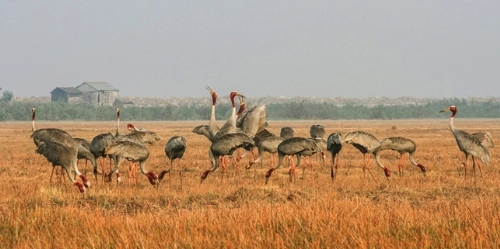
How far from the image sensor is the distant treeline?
113 meters

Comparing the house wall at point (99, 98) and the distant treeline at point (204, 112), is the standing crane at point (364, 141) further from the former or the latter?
the house wall at point (99, 98)

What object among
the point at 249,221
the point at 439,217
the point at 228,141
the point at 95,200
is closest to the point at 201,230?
the point at 249,221

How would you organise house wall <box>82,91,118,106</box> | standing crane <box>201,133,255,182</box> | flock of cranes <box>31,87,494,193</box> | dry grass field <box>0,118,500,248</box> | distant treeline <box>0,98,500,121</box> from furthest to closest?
1. house wall <box>82,91,118,106</box>
2. distant treeline <box>0,98,500,121</box>
3. standing crane <box>201,133,255,182</box>
4. flock of cranes <box>31,87,494,193</box>
5. dry grass field <box>0,118,500,248</box>

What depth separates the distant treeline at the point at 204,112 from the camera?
11275 cm

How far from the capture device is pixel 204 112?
12288 centimetres

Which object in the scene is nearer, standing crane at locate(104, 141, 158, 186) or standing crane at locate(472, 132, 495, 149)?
standing crane at locate(104, 141, 158, 186)

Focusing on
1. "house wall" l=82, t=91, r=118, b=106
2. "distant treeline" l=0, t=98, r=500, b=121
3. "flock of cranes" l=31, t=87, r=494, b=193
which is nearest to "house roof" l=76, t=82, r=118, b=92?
"house wall" l=82, t=91, r=118, b=106

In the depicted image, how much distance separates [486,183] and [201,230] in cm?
935

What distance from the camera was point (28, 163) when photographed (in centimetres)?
2341

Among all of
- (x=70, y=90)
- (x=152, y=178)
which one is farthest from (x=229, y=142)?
(x=70, y=90)

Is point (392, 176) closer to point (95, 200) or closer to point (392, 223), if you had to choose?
point (95, 200)

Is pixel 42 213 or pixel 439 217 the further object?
pixel 42 213

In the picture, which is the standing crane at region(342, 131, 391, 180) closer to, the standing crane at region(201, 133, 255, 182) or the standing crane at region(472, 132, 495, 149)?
the standing crane at region(201, 133, 255, 182)

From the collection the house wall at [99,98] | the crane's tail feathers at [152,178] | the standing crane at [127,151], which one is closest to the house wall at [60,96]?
the house wall at [99,98]
